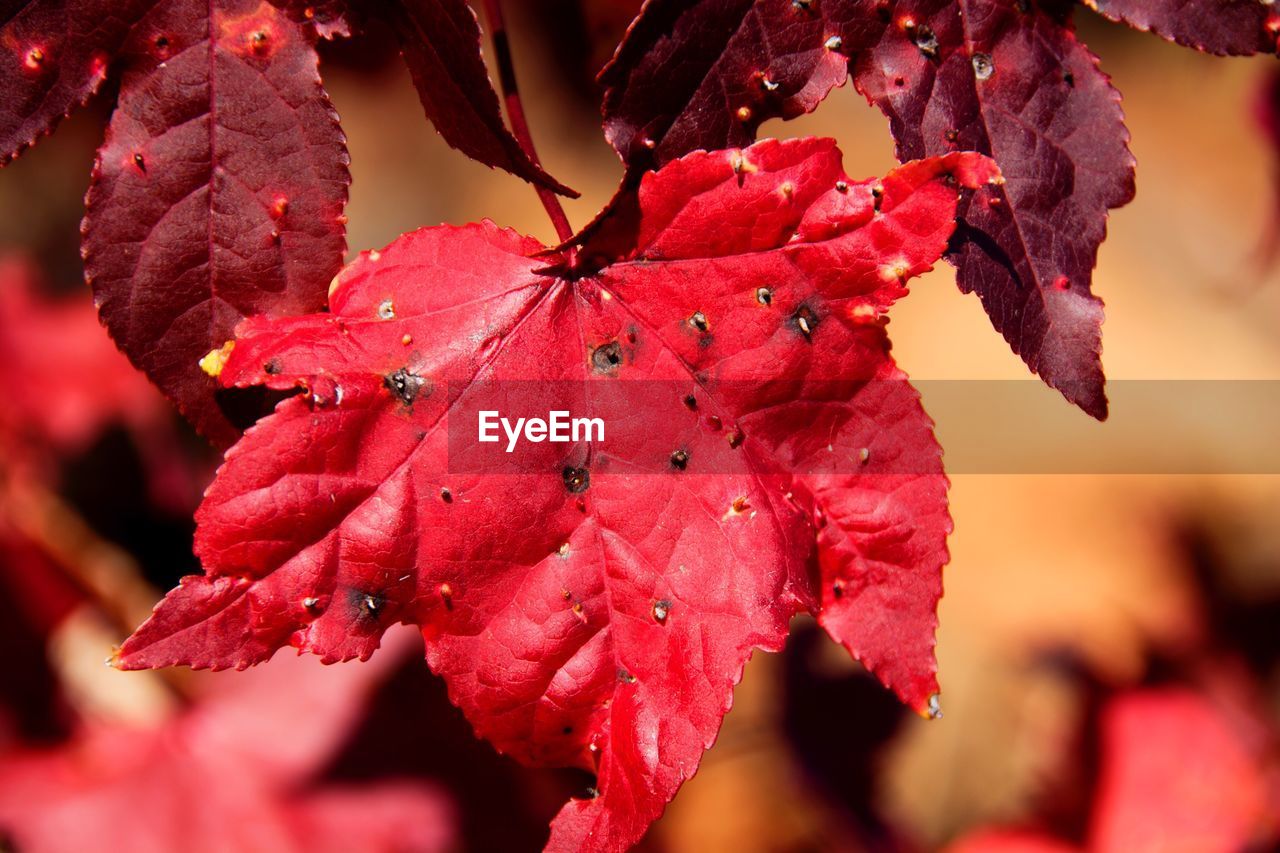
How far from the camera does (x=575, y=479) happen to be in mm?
811

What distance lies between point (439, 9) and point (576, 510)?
1.32 feet

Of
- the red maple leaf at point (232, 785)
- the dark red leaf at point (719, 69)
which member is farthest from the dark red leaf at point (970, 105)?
the red maple leaf at point (232, 785)

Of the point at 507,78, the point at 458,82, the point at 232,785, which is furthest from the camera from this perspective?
the point at 232,785

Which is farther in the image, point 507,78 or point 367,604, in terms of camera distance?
point 507,78

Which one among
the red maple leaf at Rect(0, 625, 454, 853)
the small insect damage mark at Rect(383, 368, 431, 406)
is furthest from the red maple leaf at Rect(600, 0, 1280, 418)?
the red maple leaf at Rect(0, 625, 454, 853)

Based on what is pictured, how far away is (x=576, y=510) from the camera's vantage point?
0.81 metres

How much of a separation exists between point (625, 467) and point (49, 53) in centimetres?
57

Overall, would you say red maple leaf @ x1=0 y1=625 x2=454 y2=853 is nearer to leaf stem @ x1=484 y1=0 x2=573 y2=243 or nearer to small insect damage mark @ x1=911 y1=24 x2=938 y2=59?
leaf stem @ x1=484 y1=0 x2=573 y2=243

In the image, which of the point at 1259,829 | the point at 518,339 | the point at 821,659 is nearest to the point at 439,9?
the point at 518,339

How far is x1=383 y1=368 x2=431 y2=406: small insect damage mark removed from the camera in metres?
0.78

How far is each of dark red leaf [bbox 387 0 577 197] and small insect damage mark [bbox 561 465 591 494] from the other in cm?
22

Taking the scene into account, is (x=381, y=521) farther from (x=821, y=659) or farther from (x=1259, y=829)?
(x=1259, y=829)
